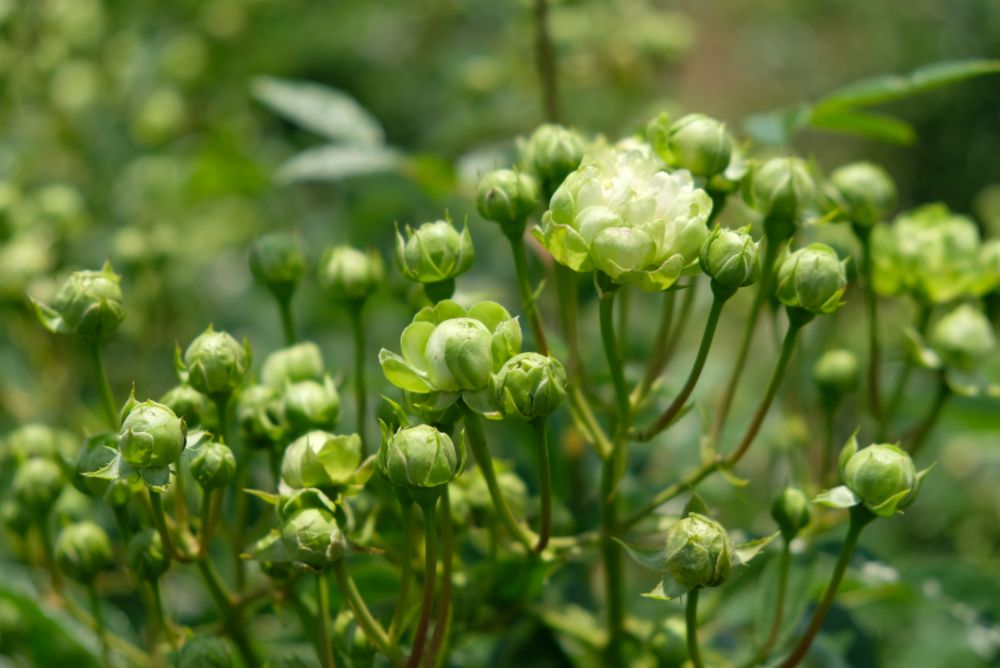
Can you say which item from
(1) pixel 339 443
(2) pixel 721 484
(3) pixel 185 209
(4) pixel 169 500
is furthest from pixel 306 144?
(1) pixel 339 443

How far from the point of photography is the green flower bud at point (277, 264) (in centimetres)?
161

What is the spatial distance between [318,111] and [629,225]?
1.24 m

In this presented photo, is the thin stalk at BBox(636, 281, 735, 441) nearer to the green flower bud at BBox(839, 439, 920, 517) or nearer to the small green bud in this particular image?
the green flower bud at BBox(839, 439, 920, 517)

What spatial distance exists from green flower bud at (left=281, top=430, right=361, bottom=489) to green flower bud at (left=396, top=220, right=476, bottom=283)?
0.67ft

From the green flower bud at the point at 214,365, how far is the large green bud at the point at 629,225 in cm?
37

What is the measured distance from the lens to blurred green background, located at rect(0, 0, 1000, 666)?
212 cm

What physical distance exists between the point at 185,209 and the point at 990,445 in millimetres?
1860

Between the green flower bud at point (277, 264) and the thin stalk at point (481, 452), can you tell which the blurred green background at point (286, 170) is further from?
the thin stalk at point (481, 452)

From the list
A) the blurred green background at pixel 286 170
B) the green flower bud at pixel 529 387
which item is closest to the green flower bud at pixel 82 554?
the blurred green background at pixel 286 170

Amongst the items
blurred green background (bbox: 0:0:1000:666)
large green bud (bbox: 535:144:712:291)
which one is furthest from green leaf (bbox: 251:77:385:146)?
large green bud (bbox: 535:144:712:291)

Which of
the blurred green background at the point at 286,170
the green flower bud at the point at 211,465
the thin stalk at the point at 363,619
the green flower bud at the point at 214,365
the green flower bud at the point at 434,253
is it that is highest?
the green flower bud at the point at 434,253

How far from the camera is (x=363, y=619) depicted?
4.03 feet

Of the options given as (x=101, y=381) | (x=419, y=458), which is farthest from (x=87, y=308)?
(x=419, y=458)

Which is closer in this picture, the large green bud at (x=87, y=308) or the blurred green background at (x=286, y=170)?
the large green bud at (x=87, y=308)
